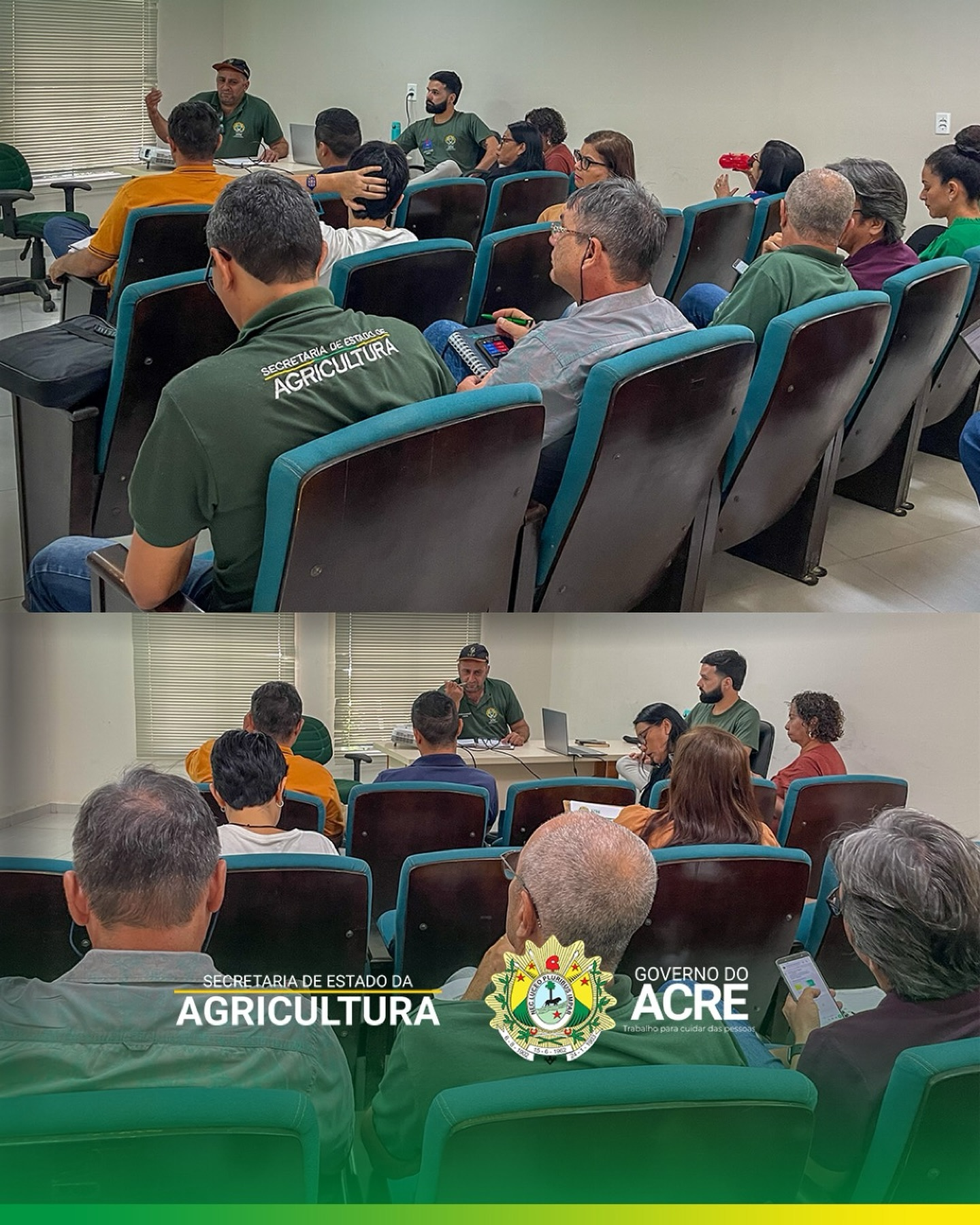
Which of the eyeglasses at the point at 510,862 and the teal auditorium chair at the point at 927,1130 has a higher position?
the eyeglasses at the point at 510,862

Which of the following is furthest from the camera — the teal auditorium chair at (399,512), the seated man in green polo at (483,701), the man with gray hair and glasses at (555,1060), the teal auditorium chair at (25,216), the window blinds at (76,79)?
the window blinds at (76,79)

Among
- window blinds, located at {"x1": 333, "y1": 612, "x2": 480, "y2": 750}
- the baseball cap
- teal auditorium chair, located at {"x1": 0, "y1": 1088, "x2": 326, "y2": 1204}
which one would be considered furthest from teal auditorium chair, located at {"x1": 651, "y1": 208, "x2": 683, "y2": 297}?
teal auditorium chair, located at {"x1": 0, "y1": 1088, "x2": 326, "y2": 1204}

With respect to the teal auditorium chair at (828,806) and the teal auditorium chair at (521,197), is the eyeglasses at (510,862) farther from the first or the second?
the teal auditorium chair at (521,197)

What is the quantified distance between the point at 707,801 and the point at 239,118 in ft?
21.8

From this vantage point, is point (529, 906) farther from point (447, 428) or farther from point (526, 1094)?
point (447, 428)

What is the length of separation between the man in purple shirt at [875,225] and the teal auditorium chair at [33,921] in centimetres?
305

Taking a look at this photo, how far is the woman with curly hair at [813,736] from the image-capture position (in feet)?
7.32

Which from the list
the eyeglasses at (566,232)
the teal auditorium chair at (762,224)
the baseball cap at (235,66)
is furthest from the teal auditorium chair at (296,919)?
the baseball cap at (235,66)

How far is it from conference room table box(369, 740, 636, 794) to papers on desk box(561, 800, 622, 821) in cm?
5

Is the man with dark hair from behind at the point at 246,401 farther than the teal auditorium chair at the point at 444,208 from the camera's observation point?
No

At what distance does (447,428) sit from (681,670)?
67 centimetres

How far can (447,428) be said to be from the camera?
190cm

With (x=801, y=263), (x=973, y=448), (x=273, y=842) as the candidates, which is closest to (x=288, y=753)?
(x=273, y=842)

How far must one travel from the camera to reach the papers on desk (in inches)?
84.5
